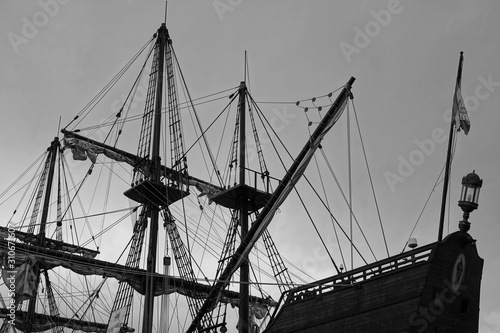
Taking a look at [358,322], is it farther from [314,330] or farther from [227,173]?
[227,173]

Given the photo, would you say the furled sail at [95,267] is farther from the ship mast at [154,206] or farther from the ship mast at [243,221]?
the ship mast at [243,221]

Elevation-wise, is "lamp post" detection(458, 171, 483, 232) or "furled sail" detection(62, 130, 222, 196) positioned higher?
"furled sail" detection(62, 130, 222, 196)

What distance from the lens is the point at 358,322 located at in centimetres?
2153

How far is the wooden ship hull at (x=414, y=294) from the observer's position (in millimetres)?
20297

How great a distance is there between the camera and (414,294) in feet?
66.5

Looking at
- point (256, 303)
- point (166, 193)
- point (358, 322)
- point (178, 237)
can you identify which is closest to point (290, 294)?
point (358, 322)

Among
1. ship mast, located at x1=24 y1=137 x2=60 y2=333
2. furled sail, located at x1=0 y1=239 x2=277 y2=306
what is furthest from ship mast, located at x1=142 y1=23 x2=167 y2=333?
ship mast, located at x1=24 y1=137 x2=60 y2=333

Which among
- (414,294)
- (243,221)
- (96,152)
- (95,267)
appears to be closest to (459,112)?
(414,294)

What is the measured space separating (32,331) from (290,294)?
26177mm

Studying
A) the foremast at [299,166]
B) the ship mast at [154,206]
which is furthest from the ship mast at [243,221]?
the ship mast at [154,206]

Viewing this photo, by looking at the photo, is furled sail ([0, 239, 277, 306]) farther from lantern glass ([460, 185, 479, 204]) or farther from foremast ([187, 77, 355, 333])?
lantern glass ([460, 185, 479, 204])

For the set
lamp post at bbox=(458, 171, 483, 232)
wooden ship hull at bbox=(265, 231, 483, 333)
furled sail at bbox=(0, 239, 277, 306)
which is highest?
furled sail at bbox=(0, 239, 277, 306)

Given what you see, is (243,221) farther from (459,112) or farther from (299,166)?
(459,112)

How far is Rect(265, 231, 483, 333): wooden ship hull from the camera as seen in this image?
66.6 feet
